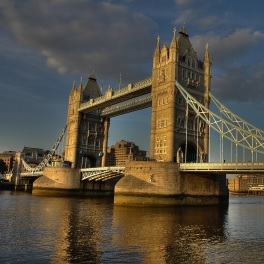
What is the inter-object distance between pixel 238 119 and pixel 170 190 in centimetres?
1406

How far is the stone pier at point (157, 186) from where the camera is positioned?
44.2 metres

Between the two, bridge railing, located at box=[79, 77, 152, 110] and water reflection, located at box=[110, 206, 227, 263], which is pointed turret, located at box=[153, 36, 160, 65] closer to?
bridge railing, located at box=[79, 77, 152, 110]

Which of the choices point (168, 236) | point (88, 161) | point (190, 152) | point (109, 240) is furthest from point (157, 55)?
point (109, 240)

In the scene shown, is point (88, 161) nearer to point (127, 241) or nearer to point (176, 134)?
point (176, 134)

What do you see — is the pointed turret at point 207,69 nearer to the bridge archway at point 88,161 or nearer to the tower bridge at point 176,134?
the tower bridge at point 176,134

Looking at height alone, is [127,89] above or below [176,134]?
above

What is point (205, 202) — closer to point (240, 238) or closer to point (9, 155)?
point (240, 238)

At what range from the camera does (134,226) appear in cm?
2709

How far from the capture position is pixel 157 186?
44.4m

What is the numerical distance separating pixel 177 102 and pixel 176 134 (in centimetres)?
499

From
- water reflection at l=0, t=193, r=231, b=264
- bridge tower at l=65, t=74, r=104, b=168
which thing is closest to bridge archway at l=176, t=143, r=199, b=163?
water reflection at l=0, t=193, r=231, b=264

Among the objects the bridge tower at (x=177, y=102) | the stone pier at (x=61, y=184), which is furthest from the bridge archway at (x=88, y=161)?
the bridge tower at (x=177, y=102)

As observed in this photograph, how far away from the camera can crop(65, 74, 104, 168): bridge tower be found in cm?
8075

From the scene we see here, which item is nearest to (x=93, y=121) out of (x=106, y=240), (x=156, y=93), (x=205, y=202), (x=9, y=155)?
(x=156, y=93)
